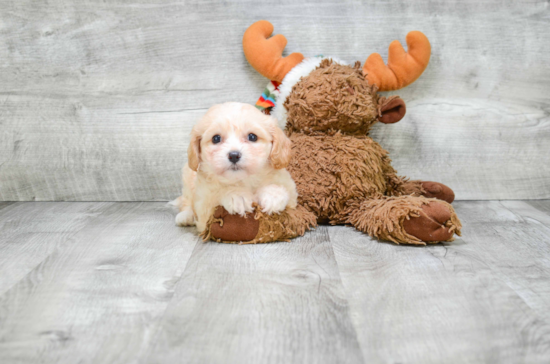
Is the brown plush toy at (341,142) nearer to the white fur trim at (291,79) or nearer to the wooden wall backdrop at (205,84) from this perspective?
the white fur trim at (291,79)

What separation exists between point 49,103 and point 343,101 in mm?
1300

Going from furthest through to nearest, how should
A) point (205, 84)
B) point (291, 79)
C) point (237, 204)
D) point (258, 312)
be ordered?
point (205, 84)
point (291, 79)
point (237, 204)
point (258, 312)

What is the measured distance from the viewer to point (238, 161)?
49.6 inches

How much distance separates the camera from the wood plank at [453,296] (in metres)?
0.83

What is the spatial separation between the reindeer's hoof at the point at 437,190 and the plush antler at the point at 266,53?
2.36 ft

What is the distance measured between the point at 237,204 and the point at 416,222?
549 millimetres

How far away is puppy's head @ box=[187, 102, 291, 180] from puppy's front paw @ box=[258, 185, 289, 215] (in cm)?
8

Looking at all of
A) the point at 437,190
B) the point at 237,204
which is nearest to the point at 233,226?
the point at 237,204

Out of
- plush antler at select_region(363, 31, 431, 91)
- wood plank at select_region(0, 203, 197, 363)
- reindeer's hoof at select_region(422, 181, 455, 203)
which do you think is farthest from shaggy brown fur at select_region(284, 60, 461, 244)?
wood plank at select_region(0, 203, 197, 363)

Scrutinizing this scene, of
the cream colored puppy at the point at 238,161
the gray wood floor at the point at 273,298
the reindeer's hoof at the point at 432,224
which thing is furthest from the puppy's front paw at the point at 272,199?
the reindeer's hoof at the point at 432,224

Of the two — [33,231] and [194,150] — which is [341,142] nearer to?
[194,150]

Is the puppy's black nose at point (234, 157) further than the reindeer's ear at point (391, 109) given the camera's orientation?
No

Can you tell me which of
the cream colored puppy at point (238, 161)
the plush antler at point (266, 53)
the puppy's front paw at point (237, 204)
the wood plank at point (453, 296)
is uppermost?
the plush antler at point (266, 53)

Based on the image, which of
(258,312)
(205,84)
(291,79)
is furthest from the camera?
(205,84)
